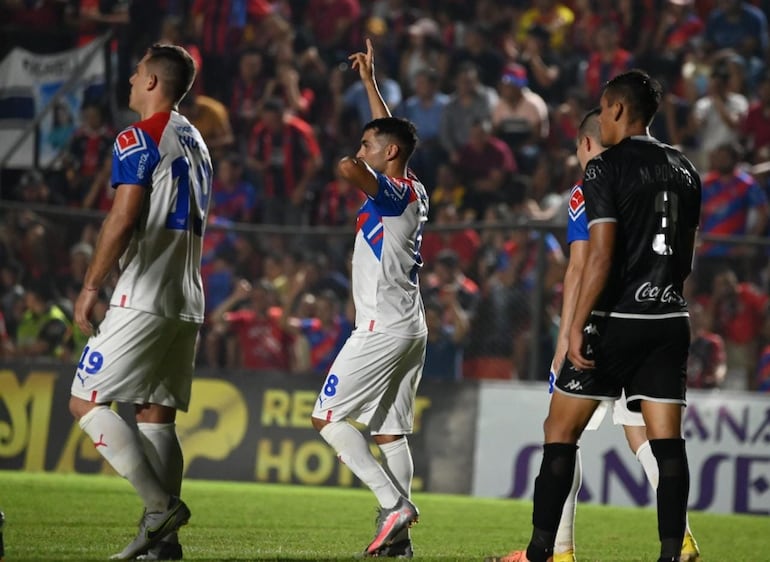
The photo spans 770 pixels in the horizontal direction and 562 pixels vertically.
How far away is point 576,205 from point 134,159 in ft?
6.93

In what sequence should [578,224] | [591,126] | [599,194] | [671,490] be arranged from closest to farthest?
[599,194]
[671,490]
[578,224]
[591,126]

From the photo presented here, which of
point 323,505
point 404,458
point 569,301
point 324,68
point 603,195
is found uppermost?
point 324,68

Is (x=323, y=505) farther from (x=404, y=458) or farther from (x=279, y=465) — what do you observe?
(x=404, y=458)

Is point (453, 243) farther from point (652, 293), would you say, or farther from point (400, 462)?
point (652, 293)

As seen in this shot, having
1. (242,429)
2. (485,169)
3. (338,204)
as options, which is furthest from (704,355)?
(338,204)

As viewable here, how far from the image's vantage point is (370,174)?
6781 mm

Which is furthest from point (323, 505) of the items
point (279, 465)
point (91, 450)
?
point (91, 450)

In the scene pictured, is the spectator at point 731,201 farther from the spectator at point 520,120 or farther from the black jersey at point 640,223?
the black jersey at point 640,223

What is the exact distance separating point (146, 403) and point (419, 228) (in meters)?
1.81

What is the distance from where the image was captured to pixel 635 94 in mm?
6055

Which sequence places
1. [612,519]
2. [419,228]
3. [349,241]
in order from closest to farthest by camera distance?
[419,228] → [612,519] → [349,241]

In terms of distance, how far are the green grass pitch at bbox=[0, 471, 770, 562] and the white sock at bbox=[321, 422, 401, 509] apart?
359 millimetres

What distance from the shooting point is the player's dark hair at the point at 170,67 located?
6613 mm

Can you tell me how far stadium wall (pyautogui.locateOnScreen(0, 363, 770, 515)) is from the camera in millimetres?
12031
